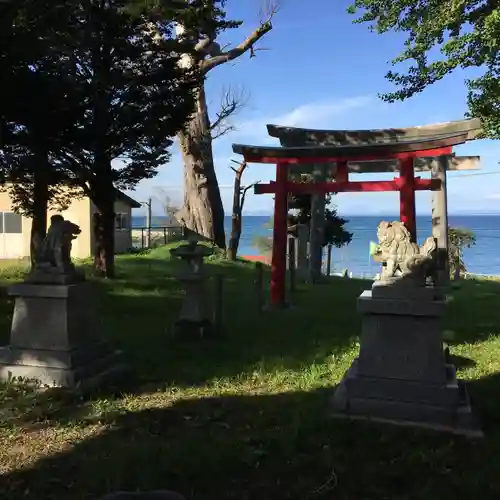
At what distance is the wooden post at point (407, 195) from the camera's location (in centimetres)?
1101

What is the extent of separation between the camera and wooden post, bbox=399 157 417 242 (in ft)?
36.1

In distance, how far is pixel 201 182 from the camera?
1908 centimetres

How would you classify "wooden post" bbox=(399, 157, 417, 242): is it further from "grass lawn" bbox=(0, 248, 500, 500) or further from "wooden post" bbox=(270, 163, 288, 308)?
"grass lawn" bbox=(0, 248, 500, 500)

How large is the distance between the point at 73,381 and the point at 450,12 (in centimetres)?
963

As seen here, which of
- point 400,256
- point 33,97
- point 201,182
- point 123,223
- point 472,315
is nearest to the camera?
point 400,256

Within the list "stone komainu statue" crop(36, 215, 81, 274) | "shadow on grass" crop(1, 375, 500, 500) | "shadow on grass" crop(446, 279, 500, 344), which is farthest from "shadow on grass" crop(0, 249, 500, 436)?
"stone komainu statue" crop(36, 215, 81, 274)

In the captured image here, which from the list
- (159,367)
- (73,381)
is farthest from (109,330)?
(73,381)

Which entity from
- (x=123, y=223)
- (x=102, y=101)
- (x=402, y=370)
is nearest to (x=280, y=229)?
(x=102, y=101)

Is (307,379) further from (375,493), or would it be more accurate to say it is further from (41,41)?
(41,41)

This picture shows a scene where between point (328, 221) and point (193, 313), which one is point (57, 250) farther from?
point (328, 221)

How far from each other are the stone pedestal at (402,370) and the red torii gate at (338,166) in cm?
574

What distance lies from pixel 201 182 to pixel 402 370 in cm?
1528

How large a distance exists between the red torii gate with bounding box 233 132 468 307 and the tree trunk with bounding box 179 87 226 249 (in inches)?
307

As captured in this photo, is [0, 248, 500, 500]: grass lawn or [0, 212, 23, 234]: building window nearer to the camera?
[0, 248, 500, 500]: grass lawn
